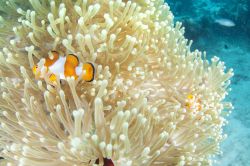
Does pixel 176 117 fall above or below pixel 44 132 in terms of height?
above

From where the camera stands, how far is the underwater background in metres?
4.78

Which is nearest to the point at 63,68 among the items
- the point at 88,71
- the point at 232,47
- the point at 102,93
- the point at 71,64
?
the point at 71,64

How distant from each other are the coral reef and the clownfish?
76 millimetres

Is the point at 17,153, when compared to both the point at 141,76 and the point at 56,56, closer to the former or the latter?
the point at 56,56

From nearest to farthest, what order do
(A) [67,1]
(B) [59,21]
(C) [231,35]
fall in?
1. (B) [59,21]
2. (A) [67,1]
3. (C) [231,35]

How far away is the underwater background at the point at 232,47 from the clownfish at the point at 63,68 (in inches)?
127

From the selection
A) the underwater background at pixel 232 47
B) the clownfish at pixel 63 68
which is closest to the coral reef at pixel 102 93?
the clownfish at pixel 63 68

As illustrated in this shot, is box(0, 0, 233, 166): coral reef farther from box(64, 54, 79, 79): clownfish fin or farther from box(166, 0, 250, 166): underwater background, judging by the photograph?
box(166, 0, 250, 166): underwater background

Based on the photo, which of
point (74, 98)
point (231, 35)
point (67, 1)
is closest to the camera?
point (74, 98)

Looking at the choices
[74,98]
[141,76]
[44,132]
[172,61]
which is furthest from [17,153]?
[172,61]

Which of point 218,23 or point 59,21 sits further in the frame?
point 218,23

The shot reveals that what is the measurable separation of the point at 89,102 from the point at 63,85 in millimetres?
235

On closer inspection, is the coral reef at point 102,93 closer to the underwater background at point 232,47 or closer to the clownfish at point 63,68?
the clownfish at point 63,68

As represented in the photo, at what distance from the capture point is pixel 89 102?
2.32 m
